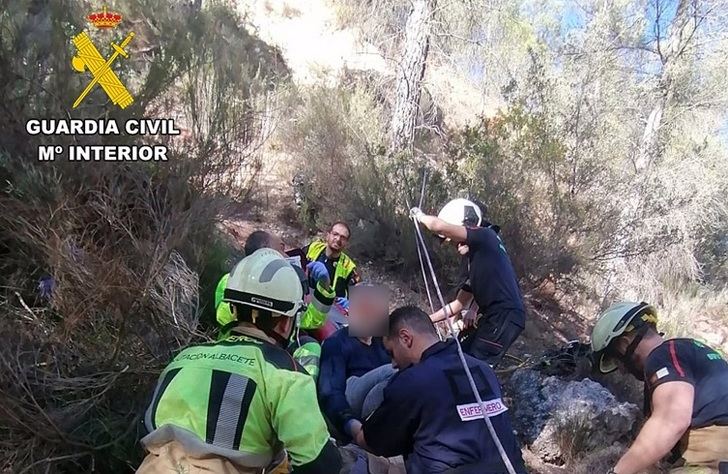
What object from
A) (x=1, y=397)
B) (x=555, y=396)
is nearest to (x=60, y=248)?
(x=1, y=397)

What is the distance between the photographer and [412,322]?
2867 mm

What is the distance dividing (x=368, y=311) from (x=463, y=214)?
1.48 metres

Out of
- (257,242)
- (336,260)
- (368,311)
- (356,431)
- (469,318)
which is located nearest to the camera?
(356,431)

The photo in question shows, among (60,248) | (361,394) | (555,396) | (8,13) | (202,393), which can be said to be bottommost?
(555,396)

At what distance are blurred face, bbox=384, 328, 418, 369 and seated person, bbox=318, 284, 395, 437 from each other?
441 millimetres

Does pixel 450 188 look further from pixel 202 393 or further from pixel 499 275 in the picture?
pixel 202 393

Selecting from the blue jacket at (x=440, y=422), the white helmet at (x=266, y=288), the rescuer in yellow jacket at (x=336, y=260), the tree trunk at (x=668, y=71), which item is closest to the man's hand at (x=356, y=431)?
the blue jacket at (x=440, y=422)

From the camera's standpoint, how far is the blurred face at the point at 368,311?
353 cm

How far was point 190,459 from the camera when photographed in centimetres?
192

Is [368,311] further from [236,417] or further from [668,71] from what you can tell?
[668,71]

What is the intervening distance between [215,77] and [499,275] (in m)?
2.76

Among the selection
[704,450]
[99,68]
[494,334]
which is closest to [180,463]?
[704,450]

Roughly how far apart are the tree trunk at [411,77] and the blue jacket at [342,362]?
19.6 ft

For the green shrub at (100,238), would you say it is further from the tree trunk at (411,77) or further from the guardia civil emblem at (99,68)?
the tree trunk at (411,77)
